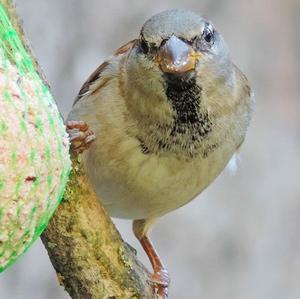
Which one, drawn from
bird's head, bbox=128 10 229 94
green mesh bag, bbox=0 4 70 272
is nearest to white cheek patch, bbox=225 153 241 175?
bird's head, bbox=128 10 229 94

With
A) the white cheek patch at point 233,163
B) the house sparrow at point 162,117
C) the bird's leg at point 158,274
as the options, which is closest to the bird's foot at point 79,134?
the house sparrow at point 162,117

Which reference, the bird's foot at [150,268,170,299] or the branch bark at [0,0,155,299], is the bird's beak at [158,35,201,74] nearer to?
the branch bark at [0,0,155,299]

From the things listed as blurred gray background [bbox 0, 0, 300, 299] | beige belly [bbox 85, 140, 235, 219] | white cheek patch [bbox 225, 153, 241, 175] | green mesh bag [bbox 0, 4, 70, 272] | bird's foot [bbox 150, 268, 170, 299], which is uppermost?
blurred gray background [bbox 0, 0, 300, 299]

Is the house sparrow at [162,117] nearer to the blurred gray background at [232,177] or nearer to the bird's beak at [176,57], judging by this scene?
the bird's beak at [176,57]

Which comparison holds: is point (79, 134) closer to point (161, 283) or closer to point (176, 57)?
point (176, 57)

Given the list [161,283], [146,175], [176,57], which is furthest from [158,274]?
[176,57]

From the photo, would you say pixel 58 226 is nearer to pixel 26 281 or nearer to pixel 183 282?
pixel 26 281

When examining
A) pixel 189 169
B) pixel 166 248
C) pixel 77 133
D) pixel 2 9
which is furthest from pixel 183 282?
pixel 2 9

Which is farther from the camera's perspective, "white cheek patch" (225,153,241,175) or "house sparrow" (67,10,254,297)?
"white cheek patch" (225,153,241,175)
